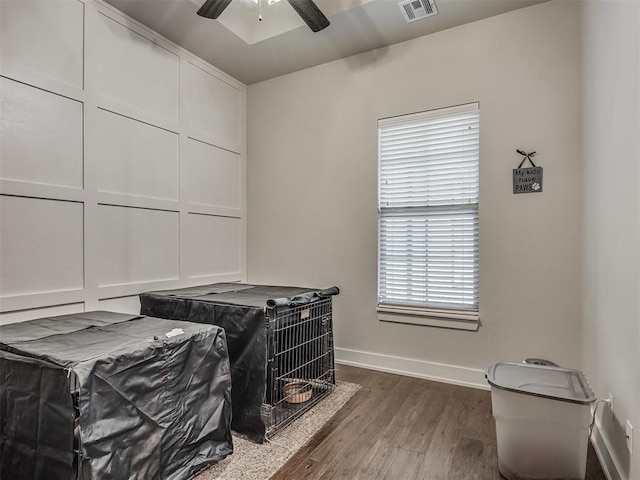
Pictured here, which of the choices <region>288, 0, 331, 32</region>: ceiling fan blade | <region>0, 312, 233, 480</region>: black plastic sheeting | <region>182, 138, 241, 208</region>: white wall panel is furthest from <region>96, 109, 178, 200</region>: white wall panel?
<region>288, 0, 331, 32</region>: ceiling fan blade

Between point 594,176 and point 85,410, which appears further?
point 594,176

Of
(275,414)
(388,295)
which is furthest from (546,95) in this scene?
(275,414)

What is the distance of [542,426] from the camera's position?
1.72m

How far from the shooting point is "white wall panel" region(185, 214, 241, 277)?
3.50 metres

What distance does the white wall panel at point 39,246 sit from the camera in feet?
7.28

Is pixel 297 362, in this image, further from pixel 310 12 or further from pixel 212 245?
pixel 310 12

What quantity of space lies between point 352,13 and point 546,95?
64.1 inches

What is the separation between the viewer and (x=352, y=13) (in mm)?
2902

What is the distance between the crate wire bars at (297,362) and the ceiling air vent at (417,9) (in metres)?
2.34

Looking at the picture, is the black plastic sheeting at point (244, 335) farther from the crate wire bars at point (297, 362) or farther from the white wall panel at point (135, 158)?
the white wall panel at point (135, 158)

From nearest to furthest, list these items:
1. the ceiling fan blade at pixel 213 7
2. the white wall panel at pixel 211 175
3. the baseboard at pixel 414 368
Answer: the ceiling fan blade at pixel 213 7 < the baseboard at pixel 414 368 < the white wall panel at pixel 211 175

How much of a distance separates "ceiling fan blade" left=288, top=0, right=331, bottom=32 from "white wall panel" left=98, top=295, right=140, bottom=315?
2472 mm

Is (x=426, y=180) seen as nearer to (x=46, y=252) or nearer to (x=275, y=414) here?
(x=275, y=414)

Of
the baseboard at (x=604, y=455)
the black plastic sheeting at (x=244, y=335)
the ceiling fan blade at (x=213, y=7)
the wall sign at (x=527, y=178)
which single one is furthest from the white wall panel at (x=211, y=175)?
the baseboard at (x=604, y=455)
